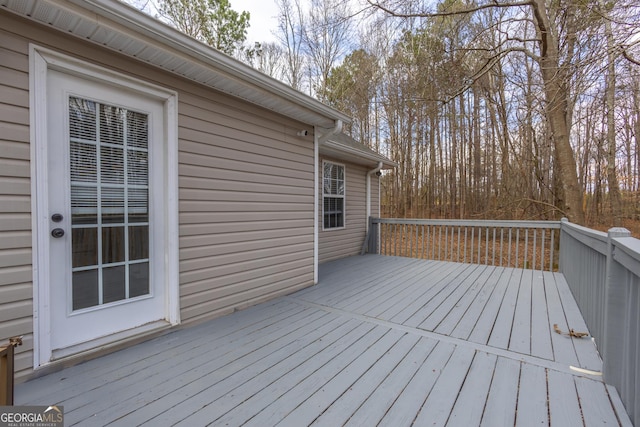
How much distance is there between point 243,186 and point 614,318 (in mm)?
3037

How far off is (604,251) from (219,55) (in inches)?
125

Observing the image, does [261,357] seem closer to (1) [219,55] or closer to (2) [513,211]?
(1) [219,55]

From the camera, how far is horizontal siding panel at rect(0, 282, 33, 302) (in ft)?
5.44

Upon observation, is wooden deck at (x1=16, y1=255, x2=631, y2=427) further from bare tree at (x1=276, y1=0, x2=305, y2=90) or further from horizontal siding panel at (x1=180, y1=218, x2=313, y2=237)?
bare tree at (x1=276, y1=0, x2=305, y2=90)

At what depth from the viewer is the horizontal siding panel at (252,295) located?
8.53ft

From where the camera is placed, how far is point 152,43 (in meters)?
1.97

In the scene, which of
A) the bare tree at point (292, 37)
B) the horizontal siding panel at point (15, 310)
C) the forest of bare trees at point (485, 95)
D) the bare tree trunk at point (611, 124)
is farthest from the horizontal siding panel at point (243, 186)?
the bare tree at point (292, 37)

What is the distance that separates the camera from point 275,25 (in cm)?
1030

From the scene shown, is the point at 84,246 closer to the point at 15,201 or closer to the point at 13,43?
the point at 15,201

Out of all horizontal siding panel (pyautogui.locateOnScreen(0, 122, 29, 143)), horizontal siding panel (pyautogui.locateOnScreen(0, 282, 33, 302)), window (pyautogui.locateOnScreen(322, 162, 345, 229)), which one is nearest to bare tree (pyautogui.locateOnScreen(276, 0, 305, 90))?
window (pyautogui.locateOnScreen(322, 162, 345, 229))

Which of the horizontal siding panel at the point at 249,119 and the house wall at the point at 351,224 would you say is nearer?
the horizontal siding panel at the point at 249,119

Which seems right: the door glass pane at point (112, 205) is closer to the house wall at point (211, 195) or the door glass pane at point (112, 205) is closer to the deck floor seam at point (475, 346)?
the house wall at point (211, 195)

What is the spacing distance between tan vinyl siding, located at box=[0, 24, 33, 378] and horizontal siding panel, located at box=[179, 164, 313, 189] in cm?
96

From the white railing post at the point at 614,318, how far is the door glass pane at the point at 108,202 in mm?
3211
